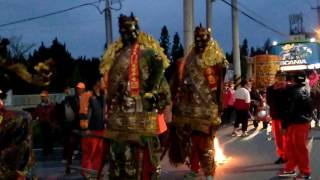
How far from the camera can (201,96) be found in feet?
30.2

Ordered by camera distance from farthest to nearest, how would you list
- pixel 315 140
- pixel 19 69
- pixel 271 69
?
pixel 271 69 < pixel 315 140 < pixel 19 69

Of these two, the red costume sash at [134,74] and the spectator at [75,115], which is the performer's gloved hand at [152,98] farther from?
the spectator at [75,115]

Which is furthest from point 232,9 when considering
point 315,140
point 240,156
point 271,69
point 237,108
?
point 240,156

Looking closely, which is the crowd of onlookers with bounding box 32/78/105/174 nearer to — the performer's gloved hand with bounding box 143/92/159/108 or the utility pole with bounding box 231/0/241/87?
the performer's gloved hand with bounding box 143/92/159/108

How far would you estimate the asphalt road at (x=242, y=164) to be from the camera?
35.3ft

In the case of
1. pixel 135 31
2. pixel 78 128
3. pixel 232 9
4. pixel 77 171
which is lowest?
pixel 77 171

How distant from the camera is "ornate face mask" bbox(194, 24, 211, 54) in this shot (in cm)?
926

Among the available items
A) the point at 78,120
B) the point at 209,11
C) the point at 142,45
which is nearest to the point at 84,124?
the point at 78,120

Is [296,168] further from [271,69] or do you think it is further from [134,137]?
[271,69]

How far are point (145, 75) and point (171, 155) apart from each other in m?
2.95

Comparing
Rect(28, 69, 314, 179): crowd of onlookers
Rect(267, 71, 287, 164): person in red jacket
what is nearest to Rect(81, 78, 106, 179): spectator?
Rect(28, 69, 314, 179): crowd of onlookers

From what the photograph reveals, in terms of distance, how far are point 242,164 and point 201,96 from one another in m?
3.31

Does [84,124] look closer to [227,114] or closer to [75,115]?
[75,115]

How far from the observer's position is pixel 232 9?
31.8m
